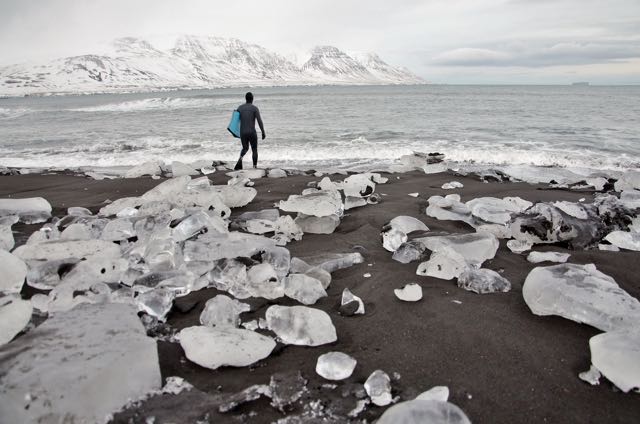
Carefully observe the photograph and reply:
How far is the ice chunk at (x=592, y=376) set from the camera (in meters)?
1.41

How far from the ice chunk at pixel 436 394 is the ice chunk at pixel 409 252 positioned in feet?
3.81

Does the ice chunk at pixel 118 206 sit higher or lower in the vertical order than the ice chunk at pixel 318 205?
lower

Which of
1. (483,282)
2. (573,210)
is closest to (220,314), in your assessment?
(483,282)

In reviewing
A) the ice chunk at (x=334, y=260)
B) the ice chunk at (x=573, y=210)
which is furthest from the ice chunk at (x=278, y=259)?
the ice chunk at (x=573, y=210)

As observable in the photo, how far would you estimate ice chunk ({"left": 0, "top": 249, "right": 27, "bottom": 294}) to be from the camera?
6.57ft

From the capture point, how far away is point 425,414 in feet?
3.74

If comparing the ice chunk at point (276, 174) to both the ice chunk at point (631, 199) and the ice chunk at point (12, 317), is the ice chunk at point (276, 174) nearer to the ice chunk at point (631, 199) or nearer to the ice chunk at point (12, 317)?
the ice chunk at point (631, 199)

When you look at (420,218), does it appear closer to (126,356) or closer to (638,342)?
(638,342)

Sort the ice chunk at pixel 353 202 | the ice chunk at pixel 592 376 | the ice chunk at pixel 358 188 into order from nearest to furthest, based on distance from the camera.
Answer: the ice chunk at pixel 592 376 → the ice chunk at pixel 353 202 → the ice chunk at pixel 358 188

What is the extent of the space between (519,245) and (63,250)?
9.57 feet

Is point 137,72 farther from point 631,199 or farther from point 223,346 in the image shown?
point 223,346

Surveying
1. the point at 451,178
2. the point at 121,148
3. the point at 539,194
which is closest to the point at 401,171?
the point at 451,178

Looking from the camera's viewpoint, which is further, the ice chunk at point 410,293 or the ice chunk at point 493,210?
the ice chunk at point 493,210

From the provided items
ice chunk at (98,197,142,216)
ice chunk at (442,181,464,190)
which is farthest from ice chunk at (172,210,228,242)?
ice chunk at (442,181,464,190)
